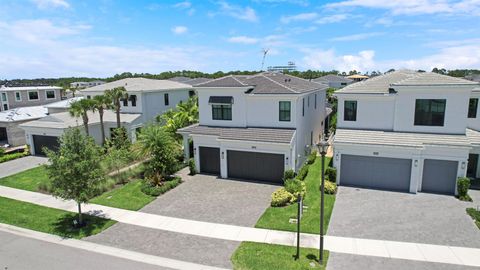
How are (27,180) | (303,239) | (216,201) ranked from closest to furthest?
(303,239), (216,201), (27,180)

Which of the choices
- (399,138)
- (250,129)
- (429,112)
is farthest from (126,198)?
(429,112)

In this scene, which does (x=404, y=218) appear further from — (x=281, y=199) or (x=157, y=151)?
(x=157, y=151)

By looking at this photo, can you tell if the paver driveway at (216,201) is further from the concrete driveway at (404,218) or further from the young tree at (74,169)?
the concrete driveway at (404,218)

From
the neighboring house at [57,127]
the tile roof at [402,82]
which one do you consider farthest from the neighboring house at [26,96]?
the tile roof at [402,82]

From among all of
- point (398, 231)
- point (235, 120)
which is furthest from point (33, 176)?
point (398, 231)

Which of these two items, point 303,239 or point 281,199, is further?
point 281,199

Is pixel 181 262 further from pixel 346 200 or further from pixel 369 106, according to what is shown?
pixel 369 106
